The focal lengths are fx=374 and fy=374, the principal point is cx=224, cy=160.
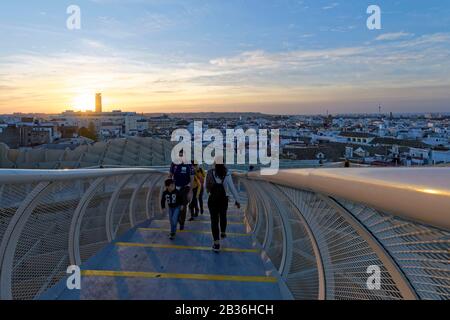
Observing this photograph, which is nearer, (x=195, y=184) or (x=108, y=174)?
(x=108, y=174)

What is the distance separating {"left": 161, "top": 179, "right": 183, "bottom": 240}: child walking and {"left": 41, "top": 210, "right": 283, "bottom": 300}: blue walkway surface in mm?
204

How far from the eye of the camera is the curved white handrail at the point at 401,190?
3.31 ft

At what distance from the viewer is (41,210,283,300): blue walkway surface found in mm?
3211

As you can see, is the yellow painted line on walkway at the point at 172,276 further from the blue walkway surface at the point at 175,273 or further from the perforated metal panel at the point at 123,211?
the perforated metal panel at the point at 123,211

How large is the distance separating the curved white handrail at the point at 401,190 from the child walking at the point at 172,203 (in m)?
4.00

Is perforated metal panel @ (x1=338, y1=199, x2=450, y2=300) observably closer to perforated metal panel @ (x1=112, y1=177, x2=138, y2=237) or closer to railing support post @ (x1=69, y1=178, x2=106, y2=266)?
railing support post @ (x1=69, y1=178, x2=106, y2=266)

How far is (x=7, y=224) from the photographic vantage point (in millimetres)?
2166

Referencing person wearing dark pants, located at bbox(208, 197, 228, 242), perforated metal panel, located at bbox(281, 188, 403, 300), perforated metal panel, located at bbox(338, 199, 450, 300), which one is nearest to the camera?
perforated metal panel, located at bbox(338, 199, 450, 300)

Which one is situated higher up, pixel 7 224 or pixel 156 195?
pixel 7 224

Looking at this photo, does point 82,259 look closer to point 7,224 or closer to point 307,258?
point 7,224

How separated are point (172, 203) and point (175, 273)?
1779 mm

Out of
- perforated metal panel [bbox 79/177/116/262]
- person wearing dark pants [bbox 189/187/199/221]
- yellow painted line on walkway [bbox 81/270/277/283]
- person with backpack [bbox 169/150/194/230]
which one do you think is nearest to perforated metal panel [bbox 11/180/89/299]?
yellow painted line on walkway [bbox 81/270/277/283]
